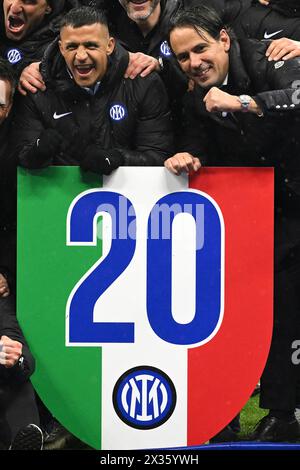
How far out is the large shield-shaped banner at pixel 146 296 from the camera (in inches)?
172

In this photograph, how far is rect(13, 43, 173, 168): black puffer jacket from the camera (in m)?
4.55

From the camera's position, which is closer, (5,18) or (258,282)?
(258,282)

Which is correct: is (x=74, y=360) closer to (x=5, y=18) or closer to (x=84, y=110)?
(x=84, y=110)

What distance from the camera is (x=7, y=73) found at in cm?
459

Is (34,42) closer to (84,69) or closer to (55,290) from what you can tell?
(84,69)

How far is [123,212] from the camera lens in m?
4.37

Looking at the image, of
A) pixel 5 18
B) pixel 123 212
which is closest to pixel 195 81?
pixel 123 212

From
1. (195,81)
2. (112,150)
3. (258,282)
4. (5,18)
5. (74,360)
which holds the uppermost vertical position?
(5,18)

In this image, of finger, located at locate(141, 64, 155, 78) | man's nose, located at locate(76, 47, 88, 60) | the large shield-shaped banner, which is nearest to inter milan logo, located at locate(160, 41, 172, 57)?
finger, located at locate(141, 64, 155, 78)

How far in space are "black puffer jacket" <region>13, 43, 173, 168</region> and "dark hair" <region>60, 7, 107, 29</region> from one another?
0.11 metres

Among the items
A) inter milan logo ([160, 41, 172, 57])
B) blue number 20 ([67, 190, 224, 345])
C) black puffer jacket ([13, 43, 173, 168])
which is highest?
inter milan logo ([160, 41, 172, 57])

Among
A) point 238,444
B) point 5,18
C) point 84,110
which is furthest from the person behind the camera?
point 5,18

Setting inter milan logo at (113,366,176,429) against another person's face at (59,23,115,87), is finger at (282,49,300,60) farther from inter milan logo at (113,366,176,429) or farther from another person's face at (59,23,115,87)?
inter milan logo at (113,366,176,429)

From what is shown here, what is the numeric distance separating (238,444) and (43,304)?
0.90 meters
